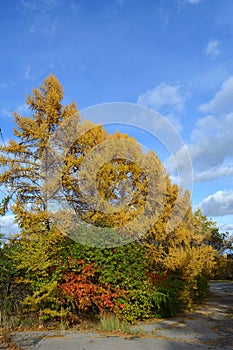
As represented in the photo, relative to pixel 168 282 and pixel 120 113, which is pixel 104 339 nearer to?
pixel 168 282

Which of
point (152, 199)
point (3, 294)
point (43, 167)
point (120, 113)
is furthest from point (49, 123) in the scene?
point (3, 294)

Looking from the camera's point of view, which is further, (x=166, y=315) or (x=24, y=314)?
(x=166, y=315)

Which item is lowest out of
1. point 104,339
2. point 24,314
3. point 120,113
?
point 104,339

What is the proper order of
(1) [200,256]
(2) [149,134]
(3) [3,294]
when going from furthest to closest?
(1) [200,256]
(2) [149,134]
(3) [3,294]

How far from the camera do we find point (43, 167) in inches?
579

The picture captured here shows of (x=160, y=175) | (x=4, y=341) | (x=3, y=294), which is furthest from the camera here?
(x=160, y=175)

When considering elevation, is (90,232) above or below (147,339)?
above

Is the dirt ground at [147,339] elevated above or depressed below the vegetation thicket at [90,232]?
below

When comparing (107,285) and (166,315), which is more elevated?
(107,285)

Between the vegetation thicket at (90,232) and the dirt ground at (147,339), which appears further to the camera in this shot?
the vegetation thicket at (90,232)

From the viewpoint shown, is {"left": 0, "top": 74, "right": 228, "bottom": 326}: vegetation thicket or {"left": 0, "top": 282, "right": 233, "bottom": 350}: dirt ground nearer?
{"left": 0, "top": 282, "right": 233, "bottom": 350}: dirt ground

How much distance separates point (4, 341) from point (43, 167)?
9.27m

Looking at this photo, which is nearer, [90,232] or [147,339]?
[147,339]

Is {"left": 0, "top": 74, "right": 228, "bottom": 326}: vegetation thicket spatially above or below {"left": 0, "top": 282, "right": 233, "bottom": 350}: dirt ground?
above
